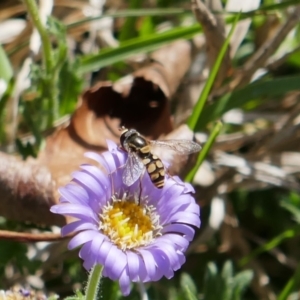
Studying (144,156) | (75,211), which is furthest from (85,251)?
(144,156)

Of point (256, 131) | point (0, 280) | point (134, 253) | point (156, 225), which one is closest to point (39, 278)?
point (0, 280)

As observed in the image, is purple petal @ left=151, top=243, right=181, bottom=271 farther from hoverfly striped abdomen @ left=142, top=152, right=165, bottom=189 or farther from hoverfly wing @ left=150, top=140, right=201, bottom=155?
hoverfly wing @ left=150, top=140, right=201, bottom=155

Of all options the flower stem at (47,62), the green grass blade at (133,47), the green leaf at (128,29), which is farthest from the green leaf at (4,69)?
the green leaf at (128,29)

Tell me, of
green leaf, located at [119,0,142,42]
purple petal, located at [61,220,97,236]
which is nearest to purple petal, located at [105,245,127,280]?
purple petal, located at [61,220,97,236]

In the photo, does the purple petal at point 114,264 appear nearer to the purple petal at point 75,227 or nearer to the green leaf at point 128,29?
the purple petal at point 75,227

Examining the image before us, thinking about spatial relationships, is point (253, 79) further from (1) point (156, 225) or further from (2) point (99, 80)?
(1) point (156, 225)

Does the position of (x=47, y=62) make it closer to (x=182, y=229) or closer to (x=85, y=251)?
(x=182, y=229)

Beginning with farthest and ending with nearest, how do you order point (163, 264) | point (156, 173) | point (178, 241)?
point (156, 173), point (178, 241), point (163, 264)
